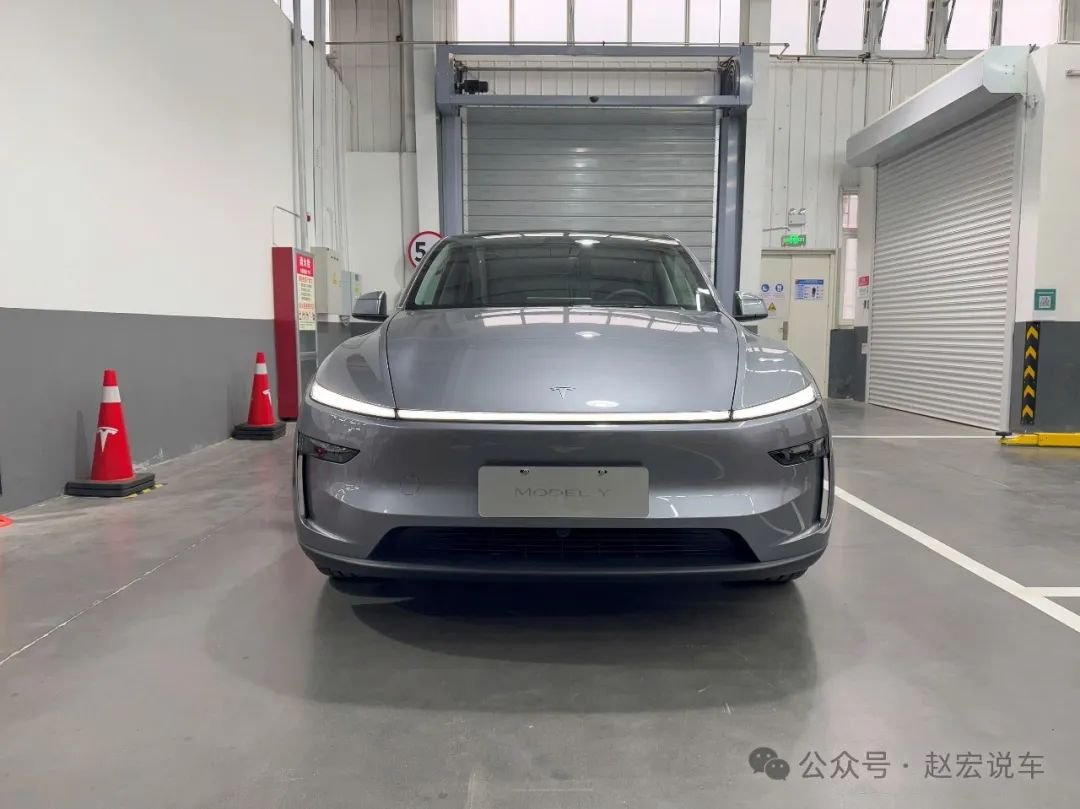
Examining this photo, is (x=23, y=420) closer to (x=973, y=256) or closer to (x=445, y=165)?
(x=445, y=165)

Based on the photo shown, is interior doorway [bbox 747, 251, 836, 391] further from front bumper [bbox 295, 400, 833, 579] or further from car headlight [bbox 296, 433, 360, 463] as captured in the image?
car headlight [bbox 296, 433, 360, 463]

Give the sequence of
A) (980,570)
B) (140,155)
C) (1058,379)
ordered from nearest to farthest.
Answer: (980,570), (140,155), (1058,379)

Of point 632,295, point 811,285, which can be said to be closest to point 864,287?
point 811,285

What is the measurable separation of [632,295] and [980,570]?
1686 mm

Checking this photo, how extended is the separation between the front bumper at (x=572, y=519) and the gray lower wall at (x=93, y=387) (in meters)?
2.70

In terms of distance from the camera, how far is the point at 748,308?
305 cm

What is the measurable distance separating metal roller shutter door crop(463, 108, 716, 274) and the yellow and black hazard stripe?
401 cm

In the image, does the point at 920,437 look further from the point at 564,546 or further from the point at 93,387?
the point at 93,387

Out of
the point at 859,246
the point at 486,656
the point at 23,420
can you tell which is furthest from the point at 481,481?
the point at 859,246

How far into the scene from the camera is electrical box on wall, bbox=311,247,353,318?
8.03 metres

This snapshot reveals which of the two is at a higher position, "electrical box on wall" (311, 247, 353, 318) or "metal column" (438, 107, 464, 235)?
"metal column" (438, 107, 464, 235)

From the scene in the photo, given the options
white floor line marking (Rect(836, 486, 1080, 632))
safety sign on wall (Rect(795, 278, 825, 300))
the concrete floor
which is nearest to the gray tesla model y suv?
the concrete floor

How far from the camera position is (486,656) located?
2.07m

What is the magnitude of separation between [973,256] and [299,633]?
758cm
